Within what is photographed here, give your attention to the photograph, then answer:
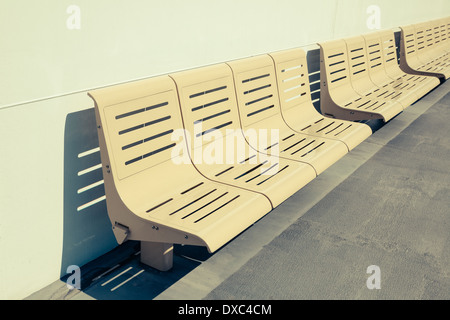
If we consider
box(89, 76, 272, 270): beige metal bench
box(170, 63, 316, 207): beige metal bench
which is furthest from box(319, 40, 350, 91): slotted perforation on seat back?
box(89, 76, 272, 270): beige metal bench

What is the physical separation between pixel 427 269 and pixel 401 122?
2.82m

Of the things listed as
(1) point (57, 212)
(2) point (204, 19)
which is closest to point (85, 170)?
(1) point (57, 212)

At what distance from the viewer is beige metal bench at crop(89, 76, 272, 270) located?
209 cm

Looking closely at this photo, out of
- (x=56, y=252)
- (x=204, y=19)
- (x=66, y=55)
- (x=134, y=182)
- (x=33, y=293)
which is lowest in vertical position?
(x=33, y=293)

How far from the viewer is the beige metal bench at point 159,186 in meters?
2.09

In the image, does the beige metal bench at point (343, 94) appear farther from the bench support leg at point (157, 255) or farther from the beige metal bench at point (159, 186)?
the bench support leg at point (157, 255)

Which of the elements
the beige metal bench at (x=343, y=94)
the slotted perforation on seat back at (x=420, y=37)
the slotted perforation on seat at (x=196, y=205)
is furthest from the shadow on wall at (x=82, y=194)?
the slotted perforation on seat back at (x=420, y=37)

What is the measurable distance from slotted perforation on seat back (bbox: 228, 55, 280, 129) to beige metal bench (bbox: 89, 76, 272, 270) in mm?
591

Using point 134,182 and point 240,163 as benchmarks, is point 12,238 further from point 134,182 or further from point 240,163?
point 240,163

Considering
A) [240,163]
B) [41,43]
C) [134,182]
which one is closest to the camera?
[41,43]

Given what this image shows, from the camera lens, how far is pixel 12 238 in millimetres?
2148

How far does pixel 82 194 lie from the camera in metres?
2.44

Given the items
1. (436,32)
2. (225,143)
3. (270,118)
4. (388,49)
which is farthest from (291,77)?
(436,32)

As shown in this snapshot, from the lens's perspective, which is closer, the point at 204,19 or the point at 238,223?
the point at 238,223
